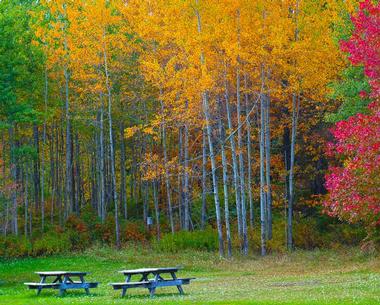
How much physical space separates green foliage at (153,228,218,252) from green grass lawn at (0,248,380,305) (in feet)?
2.35

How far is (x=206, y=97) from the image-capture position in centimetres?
2603

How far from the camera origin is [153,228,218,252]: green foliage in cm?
2877

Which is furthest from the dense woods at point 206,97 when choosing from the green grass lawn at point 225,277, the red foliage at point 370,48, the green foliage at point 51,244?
the green grass lawn at point 225,277

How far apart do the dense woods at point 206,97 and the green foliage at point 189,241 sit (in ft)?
2.01

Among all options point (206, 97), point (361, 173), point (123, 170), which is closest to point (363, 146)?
point (361, 173)

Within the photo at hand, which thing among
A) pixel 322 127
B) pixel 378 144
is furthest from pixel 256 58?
pixel 378 144

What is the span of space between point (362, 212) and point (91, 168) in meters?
29.3

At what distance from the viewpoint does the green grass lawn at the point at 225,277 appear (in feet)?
46.9

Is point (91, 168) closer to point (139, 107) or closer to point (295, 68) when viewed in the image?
point (139, 107)

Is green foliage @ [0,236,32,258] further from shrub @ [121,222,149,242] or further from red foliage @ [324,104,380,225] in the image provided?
red foliage @ [324,104,380,225]

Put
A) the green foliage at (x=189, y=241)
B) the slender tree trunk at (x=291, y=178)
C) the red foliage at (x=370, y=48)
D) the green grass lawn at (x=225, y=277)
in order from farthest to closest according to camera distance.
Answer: the green foliage at (x=189, y=241) → the slender tree trunk at (x=291, y=178) → the red foliage at (x=370, y=48) → the green grass lawn at (x=225, y=277)

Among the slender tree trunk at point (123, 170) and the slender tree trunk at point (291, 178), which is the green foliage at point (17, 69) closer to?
the slender tree trunk at point (123, 170)

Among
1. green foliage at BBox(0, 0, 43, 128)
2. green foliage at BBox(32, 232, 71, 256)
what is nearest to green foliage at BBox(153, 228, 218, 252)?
green foliage at BBox(32, 232, 71, 256)

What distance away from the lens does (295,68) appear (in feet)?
86.8
